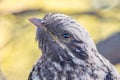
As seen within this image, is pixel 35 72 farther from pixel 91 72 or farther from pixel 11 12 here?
pixel 11 12

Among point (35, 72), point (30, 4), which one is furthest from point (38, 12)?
point (35, 72)

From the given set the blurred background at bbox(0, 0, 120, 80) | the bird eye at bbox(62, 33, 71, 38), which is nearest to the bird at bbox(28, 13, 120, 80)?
the bird eye at bbox(62, 33, 71, 38)

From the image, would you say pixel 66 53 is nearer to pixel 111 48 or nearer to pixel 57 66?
pixel 57 66

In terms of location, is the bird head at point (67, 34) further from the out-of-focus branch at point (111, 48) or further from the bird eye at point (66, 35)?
the out-of-focus branch at point (111, 48)

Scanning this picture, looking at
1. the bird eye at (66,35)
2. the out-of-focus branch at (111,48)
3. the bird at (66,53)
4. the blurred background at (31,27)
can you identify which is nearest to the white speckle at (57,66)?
the bird at (66,53)

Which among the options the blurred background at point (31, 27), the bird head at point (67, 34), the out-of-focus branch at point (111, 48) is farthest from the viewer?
the blurred background at point (31, 27)

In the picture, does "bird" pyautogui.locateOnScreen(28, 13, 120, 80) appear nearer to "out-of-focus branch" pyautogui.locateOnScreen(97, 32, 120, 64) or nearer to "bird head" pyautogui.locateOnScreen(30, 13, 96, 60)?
"bird head" pyautogui.locateOnScreen(30, 13, 96, 60)

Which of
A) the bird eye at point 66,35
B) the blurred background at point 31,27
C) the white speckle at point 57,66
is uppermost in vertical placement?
the blurred background at point 31,27
